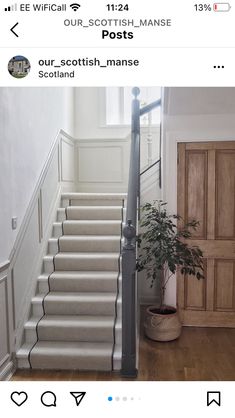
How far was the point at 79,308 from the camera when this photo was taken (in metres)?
2.72

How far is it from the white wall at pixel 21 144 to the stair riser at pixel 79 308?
2.29 ft

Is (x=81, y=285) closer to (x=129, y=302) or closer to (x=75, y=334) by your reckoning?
(x=75, y=334)

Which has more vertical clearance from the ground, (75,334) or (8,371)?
(75,334)

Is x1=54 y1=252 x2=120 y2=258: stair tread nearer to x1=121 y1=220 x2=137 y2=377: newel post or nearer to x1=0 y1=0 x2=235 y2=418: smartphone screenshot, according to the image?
x1=0 y1=0 x2=235 y2=418: smartphone screenshot

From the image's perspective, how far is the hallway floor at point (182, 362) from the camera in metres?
2.28

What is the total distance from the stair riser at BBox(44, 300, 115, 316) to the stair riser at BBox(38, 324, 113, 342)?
179 mm
